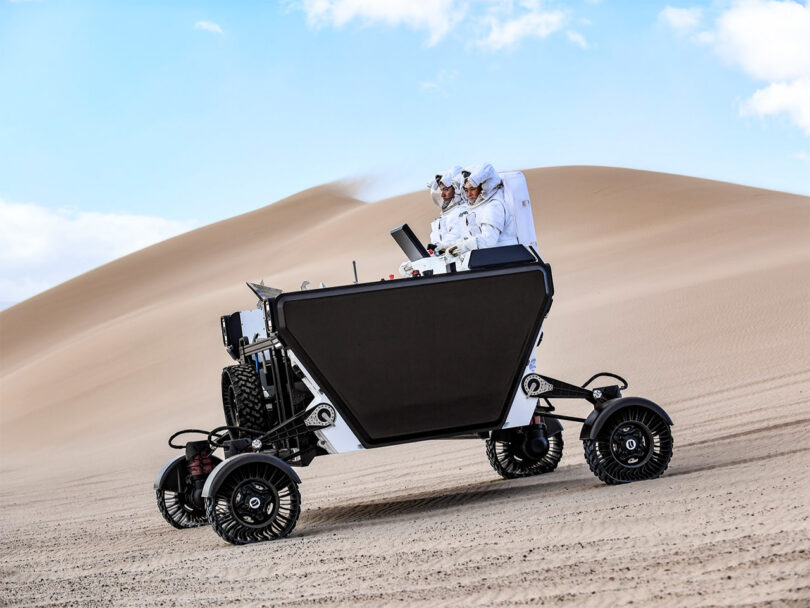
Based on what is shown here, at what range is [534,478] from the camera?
8203mm

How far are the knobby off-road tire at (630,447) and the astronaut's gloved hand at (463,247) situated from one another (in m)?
1.51

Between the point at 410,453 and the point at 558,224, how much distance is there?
29784mm

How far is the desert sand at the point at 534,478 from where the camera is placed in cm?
435

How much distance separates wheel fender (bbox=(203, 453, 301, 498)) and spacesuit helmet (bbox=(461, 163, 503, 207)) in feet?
8.72

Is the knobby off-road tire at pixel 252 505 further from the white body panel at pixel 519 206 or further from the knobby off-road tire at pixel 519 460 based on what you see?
the white body panel at pixel 519 206

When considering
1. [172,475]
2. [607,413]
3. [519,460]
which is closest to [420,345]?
[607,413]

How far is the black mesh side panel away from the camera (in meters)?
6.30

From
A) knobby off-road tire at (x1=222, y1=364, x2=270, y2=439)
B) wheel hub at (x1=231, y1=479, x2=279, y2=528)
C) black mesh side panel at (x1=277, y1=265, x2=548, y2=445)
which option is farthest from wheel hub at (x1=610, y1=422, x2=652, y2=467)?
knobby off-road tire at (x1=222, y1=364, x2=270, y2=439)

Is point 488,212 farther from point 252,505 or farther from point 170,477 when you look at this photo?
point 170,477

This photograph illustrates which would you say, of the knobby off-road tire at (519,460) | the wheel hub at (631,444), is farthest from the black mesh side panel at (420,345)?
the knobby off-road tire at (519,460)

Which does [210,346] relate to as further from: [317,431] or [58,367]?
[317,431]

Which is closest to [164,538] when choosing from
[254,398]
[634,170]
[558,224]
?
[254,398]

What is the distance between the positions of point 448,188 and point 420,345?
7.18 ft

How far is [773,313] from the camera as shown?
18.3 meters
